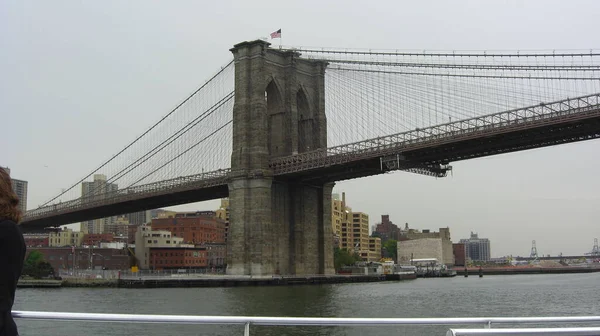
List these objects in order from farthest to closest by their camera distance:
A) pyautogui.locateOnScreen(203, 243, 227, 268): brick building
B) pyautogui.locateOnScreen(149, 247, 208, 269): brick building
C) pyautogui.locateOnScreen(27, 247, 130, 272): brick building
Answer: pyautogui.locateOnScreen(203, 243, 227, 268): brick building
pyautogui.locateOnScreen(149, 247, 208, 269): brick building
pyautogui.locateOnScreen(27, 247, 130, 272): brick building

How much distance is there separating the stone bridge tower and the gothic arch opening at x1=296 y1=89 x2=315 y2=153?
0.08 m

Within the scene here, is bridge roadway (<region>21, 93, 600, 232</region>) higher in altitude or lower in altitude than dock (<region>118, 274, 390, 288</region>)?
higher

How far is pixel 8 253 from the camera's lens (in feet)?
9.37

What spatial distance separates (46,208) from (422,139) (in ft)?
133

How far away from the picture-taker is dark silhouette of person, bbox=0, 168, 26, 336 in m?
2.83

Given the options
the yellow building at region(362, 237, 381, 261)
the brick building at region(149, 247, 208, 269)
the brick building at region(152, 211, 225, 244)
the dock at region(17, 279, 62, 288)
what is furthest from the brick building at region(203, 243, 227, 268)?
the yellow building at region(362, 237, 381, 261)

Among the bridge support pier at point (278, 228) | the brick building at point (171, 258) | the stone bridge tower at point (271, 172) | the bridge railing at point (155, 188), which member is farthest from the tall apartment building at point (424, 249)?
the bridge railing at point (155, 188)

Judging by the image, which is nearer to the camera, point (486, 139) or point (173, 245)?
point (486, 139)

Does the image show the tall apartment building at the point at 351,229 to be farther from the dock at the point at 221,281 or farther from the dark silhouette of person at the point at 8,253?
the dark silhouette of person at the point at 8,253

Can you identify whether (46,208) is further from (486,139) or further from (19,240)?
(19,240)

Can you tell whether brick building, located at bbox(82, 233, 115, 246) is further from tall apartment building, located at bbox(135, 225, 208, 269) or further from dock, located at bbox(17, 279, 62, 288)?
dock, located at bbox(17, 279, 62, 288)

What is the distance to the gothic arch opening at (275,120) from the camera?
54812mm

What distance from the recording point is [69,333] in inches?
157

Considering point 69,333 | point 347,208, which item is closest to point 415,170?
point 69,333
